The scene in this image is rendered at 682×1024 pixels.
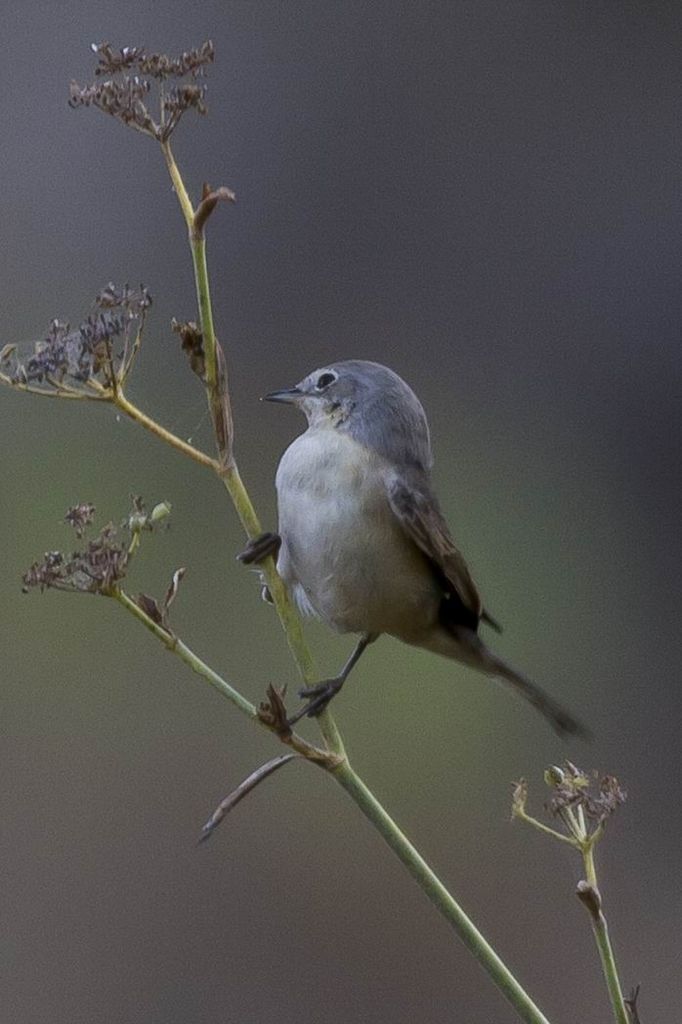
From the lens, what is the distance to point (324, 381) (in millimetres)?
2125

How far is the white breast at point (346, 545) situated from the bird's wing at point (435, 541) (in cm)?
2

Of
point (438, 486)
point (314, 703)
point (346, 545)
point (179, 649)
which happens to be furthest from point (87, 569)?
point (438, 486)

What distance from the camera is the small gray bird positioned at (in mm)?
1938

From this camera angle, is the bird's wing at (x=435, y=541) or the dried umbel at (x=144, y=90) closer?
the dried umbel at (x=144, y=90)

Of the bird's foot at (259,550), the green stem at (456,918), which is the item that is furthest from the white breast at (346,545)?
the green stem at (456,918)

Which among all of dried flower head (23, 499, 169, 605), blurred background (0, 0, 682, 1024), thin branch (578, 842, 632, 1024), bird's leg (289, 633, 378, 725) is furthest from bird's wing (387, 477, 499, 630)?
blurred background (0, 0, 682, 1024)

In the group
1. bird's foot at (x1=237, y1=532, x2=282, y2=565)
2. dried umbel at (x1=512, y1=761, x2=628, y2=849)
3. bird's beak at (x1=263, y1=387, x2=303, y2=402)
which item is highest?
bird's beak at (x1=263, y1=387, x2=303, y2=402)

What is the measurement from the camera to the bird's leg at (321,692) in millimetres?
1241

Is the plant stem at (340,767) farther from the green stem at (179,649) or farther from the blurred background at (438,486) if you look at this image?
the blurred background at (438,486)

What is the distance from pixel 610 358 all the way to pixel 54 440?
1.95 m

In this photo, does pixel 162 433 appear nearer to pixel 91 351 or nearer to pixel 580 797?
pixel 91 351

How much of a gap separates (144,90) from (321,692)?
576 mm

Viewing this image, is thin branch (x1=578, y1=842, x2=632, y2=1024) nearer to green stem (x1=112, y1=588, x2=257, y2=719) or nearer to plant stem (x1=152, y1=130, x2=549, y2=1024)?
plant stem (x1=152, y1=130, x2=549, y2=1024)

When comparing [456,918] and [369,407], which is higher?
[369,407]
